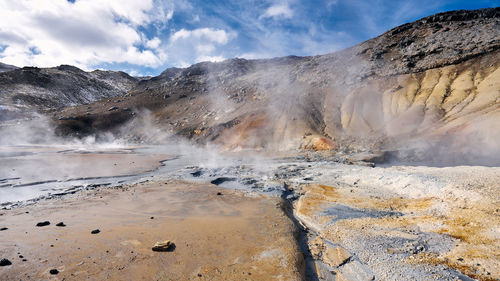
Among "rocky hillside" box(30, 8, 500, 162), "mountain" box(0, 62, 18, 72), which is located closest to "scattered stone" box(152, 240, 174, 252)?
"rocky hillside" box(30, 8, 500, 162)

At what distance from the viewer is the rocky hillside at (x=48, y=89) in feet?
184

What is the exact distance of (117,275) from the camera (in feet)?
14.5

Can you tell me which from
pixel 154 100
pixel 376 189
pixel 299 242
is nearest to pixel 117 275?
pixel 299 242

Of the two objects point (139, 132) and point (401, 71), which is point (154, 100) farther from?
point (401, 71)

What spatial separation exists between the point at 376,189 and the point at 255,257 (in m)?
6.74

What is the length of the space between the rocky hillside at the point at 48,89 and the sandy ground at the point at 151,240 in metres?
55.9

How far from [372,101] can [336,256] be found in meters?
27.5

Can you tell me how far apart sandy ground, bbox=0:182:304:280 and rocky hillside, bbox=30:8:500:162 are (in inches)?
685

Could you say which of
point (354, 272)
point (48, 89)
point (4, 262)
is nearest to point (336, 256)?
point (354, 272)

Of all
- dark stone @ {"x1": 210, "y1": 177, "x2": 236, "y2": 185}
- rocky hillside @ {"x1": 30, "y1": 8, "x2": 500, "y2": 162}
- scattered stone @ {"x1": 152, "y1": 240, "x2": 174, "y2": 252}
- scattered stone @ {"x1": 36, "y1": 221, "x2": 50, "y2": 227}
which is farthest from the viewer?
rocky hillside @ {"x1": 30, "y1": 8, "x2": 500, "y2": 162}

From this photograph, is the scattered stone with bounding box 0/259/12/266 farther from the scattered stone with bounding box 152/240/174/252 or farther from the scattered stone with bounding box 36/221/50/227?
the scattered stone with bounding box 152/240/174/252

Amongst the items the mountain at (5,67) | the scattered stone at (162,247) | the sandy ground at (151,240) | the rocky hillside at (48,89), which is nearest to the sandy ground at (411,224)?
the sandy ground at (151,240)

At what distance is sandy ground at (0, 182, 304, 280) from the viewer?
4520 millimetres

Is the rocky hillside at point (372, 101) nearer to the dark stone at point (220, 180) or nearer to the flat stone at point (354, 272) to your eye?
the dark stone at point (220, 180)
